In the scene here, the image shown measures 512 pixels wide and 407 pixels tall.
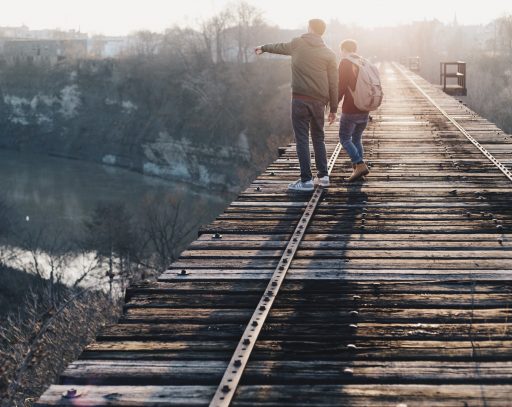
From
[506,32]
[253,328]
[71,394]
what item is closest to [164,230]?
[253,328]

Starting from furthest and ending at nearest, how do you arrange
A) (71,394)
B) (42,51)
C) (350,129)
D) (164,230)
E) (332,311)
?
1. (42,51)
2. (164,230)
3. (350,129)
4. (332,311)
5. (71,394)

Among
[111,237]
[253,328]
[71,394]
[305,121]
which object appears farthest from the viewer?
[111,237]

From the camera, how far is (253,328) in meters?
4.71

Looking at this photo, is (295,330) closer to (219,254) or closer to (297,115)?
(219,254)

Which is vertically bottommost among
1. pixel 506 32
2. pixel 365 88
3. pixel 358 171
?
pixel 358 171

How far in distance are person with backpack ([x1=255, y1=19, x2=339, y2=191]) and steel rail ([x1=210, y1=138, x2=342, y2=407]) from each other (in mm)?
1685

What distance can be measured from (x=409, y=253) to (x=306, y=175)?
2985 mm

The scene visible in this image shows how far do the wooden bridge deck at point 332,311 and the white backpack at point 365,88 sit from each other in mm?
1046

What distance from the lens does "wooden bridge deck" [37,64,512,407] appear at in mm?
3930

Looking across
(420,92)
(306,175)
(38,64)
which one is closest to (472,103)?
(420,92)

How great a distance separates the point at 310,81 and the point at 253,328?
465 cm

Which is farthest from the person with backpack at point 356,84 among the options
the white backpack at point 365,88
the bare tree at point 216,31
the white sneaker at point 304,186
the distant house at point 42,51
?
the distant house at point 42,51

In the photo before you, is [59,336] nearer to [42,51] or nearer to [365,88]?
[365,88]

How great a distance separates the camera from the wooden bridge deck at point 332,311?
393 centimetres
